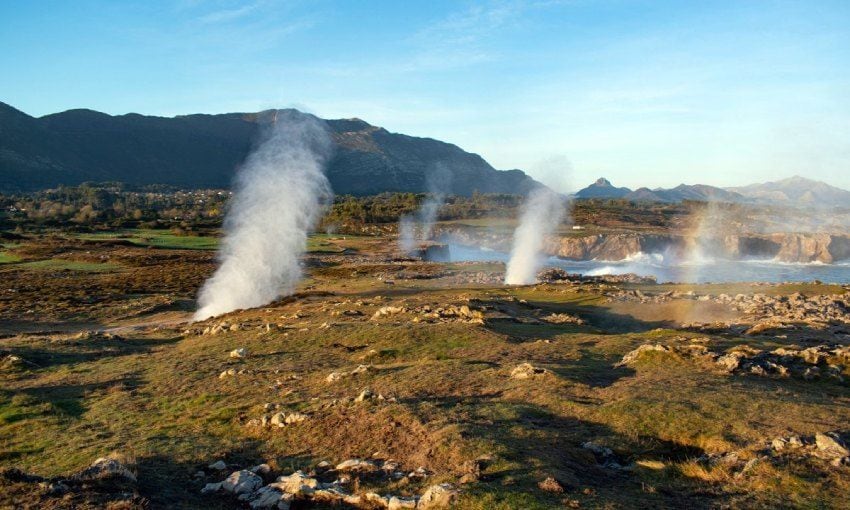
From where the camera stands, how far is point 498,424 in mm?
12898

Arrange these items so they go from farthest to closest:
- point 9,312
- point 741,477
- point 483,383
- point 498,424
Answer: point 9,312
point 483,383
point 498,424
point 741,477

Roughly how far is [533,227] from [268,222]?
3122 cm

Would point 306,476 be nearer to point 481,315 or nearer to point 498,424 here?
point 498,424

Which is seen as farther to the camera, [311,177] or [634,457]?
[311,177]

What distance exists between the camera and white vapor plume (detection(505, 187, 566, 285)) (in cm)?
5891

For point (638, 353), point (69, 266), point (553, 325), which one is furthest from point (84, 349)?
point (69, 266)

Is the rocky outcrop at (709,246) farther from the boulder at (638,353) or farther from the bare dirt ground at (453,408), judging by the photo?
the boulder at (638,353)

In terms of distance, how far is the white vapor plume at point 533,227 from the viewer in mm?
58906

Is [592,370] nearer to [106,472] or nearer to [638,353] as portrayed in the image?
[638,353]

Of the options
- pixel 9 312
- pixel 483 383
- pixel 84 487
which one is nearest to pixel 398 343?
pixel 483 383

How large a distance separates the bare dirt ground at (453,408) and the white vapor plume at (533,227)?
25032mm

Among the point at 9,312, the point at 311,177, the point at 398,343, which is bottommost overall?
the point at 9,312

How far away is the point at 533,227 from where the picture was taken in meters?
63.0

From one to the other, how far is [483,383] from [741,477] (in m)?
7.71
